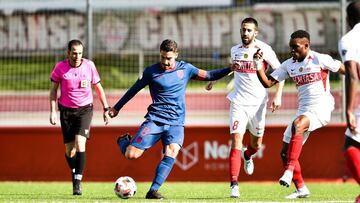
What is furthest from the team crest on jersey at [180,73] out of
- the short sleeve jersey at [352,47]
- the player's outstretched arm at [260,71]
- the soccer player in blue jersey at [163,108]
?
the short sleeve jersey at [352,47]

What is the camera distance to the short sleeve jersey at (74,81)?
1352cm

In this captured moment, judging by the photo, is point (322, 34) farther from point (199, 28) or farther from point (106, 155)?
point (106, 155)

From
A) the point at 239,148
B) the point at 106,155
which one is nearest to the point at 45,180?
the point at 106,155

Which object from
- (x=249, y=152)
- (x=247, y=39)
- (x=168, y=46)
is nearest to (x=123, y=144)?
(x=168, y=46)

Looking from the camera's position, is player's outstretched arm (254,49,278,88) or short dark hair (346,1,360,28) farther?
player's outstretched arm (254,49,278,88)

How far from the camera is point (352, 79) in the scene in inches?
324

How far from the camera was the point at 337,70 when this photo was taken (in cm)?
1180

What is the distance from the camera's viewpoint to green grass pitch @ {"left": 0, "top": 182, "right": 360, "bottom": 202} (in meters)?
11.8

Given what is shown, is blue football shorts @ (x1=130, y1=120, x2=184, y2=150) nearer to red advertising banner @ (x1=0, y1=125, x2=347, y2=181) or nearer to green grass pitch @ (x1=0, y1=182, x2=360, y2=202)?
green grass pitch @ (x1=0, y1=182, x2=360, y2=202)

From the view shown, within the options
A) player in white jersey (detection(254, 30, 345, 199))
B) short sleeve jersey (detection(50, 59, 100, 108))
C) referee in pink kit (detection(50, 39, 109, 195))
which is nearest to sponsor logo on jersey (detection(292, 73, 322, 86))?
player in white jersey (detection(254, 30, 345, 199))

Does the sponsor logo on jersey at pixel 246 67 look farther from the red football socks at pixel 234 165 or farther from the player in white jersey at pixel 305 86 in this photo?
the red football socks at pixel 234 165

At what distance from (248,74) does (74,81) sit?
249cm

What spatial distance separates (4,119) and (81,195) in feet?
26.9

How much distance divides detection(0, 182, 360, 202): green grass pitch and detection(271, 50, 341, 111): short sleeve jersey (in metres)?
1.23
